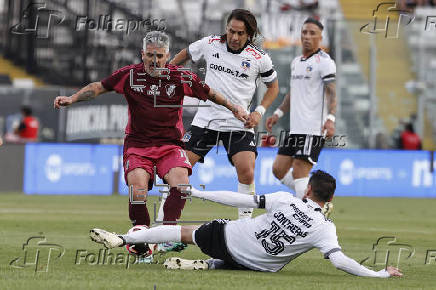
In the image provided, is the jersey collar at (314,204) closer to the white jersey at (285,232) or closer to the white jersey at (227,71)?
the white jersey at (285,232)

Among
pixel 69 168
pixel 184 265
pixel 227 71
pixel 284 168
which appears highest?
pixel 227 71

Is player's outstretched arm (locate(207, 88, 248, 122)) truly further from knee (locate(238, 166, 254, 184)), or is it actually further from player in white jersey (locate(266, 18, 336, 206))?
player in white jersey (locate(266, 18, 336, 206))

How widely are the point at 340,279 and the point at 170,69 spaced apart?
2455 millimetres

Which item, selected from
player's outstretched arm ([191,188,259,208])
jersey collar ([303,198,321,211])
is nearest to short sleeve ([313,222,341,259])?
jersey collar ([303,198,321,211])

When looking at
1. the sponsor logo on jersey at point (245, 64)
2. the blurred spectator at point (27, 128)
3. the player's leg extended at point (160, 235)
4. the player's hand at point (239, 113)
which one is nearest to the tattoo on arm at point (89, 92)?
the player's hand at point (239, 113)

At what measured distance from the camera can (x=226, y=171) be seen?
23.6 m

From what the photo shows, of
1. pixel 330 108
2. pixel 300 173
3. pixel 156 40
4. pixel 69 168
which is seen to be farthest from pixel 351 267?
pixel 69 168

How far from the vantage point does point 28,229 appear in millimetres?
13078

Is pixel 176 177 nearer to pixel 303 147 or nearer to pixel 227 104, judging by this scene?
pixel 227 104

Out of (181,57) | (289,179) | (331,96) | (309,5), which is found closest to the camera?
(181,57)

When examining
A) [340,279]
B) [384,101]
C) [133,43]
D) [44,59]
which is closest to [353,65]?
[384,101]

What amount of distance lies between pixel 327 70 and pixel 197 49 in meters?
3.01

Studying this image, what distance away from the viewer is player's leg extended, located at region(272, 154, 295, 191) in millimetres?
14180

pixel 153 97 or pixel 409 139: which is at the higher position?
pixel 153 97
